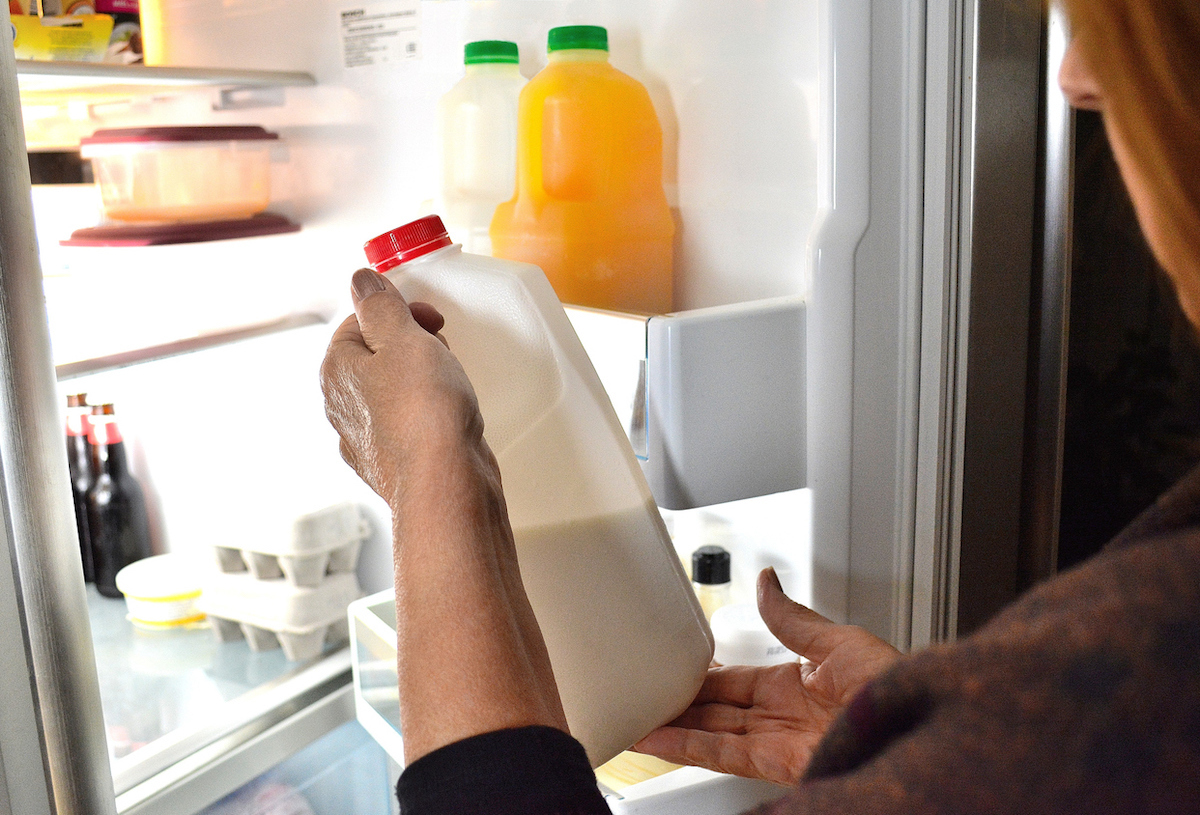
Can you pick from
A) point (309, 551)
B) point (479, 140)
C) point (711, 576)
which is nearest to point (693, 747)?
point (711, 576)

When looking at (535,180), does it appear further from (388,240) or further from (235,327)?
(235,327)

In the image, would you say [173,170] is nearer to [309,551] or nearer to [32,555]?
[309,551]

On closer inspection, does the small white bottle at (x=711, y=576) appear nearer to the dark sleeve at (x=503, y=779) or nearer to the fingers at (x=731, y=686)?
the fingers at (x=731, y=686)

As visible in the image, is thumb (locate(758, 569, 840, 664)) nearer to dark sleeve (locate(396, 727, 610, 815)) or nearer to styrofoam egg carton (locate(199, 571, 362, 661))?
dark sleeve (locate(396, 727, 610, 815))

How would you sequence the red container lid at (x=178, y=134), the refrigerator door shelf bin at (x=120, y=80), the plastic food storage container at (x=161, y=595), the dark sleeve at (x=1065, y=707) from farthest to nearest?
the plastic food storage container at (x=161, y=595) < the red container lid at (x=178, y=134) < the refrigerator door shelf bin at (x=120, y=80) < the dark sleeve at (x=1065, y=707)

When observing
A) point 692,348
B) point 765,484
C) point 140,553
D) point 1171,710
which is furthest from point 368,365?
point 140,553

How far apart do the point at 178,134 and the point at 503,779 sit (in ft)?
3.79

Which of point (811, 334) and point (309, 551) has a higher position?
point (811, 334)

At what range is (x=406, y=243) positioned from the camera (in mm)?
721

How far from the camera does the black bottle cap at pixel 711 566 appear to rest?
3.15ft

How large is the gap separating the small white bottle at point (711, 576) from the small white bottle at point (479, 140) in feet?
1.31

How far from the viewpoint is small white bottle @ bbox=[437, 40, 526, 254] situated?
103 centimetres

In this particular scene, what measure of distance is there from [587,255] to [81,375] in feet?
2.17

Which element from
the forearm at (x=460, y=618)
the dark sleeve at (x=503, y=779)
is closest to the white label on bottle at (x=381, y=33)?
the forearm at (x=460, y=618)
